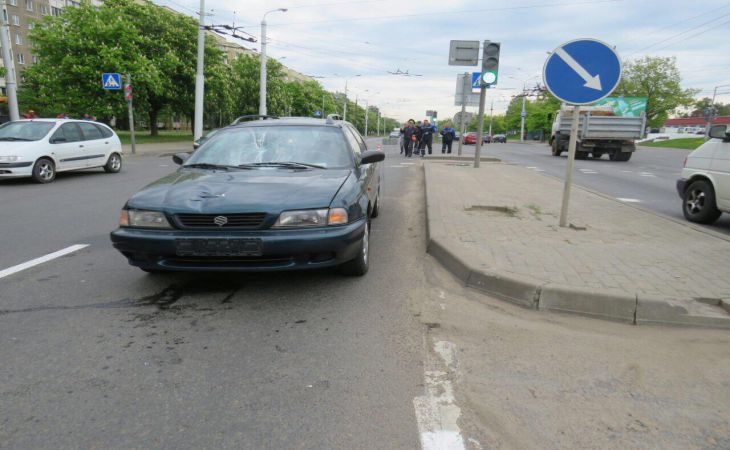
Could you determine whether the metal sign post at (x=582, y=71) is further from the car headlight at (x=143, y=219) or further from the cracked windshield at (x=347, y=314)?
the car headlight at (x=143, y=219)

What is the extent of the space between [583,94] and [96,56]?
33233 millimetres

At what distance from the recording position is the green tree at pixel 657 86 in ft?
224

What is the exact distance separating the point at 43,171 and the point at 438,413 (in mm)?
11897

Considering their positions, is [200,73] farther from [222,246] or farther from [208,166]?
[222,246]

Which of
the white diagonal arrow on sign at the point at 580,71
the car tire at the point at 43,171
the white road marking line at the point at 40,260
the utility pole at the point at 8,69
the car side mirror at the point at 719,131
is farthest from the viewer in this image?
the utility pole at the point at 8,69

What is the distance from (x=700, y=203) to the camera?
759 centimetres

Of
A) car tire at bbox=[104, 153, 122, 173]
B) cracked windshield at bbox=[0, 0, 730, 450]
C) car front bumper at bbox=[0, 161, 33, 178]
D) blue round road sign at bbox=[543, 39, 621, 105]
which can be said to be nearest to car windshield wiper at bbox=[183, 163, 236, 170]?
cracked windshield at bbox=[0, 0, 730, 450]

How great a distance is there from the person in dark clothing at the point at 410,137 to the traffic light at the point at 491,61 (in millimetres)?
10777

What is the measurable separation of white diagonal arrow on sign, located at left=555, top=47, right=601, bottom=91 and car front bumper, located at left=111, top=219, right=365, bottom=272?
3.53 meters

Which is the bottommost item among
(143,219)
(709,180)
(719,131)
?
(143,219)

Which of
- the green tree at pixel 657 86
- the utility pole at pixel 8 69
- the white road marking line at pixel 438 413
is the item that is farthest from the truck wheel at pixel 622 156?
the green tree at pixel 657 86

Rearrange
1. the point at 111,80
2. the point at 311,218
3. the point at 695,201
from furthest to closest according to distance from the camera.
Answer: the point at 111,80 → the point at 695,201 → the point at 311,218

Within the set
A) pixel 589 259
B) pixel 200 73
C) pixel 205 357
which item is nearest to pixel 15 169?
pixel 205 357

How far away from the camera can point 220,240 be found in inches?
141
